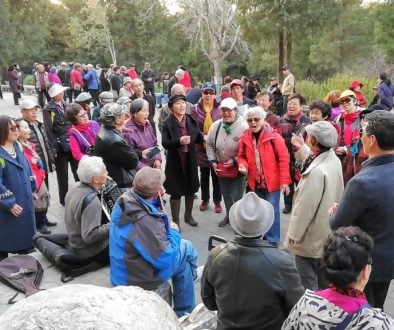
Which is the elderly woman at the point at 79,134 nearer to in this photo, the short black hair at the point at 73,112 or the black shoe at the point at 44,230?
the short black hair at the point at 73,112

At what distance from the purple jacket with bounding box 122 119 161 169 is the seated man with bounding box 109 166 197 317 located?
2.11 m

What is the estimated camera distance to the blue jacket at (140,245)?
327 cm

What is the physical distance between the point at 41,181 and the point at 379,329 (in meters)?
4.72

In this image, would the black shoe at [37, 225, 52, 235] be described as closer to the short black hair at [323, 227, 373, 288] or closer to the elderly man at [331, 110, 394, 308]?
the elderly man at [331, 110, 394, 308]

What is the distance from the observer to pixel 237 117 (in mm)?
5730

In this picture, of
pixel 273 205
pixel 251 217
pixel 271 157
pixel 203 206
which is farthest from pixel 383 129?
pixel 203 206

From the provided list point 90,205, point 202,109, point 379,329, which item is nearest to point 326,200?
point 379,329

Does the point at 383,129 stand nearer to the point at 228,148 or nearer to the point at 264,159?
the point at 264,159

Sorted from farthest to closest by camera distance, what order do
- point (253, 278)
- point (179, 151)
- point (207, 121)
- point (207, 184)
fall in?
point (207, 184) < point (207, 121) < point (179, 151) < point (253, 278)

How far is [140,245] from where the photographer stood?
3.26 metres

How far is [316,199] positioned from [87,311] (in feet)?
9.20

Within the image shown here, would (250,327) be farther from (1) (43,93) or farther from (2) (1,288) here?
(1) (43,93)

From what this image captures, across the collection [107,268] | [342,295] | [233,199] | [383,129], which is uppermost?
[383,129]

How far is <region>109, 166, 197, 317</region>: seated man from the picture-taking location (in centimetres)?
327
